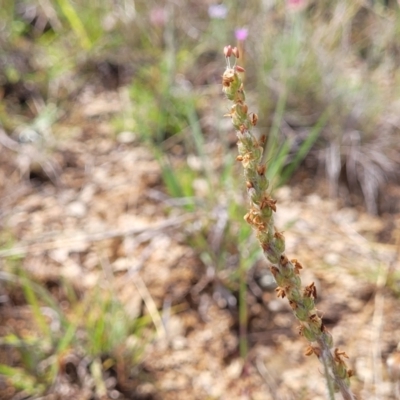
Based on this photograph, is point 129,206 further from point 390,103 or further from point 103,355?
point 390,103

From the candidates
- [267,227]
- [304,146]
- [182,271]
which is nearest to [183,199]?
[182,271]

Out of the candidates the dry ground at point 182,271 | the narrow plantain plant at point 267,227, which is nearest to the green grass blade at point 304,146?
the dry ground at point 182,271

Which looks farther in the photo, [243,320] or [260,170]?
[243,320]

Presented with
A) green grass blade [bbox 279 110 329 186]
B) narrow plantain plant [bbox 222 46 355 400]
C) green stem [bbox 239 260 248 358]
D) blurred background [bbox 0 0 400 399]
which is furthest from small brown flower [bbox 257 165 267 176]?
green grass blade [bbox 279 110 329 186]

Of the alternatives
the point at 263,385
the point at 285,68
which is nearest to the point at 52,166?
the point at 285,68

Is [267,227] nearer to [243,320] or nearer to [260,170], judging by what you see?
[260,170]

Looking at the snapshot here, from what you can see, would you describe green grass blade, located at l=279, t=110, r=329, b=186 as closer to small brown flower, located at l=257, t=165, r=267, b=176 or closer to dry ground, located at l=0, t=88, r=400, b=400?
dry ground, located at l=0, t=88, r=400, b=400
